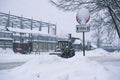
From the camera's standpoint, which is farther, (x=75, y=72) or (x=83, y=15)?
(x=83, y=15)

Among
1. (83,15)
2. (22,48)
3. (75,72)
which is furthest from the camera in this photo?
(22,48)

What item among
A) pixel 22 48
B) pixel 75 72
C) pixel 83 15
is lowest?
pixel 75 72

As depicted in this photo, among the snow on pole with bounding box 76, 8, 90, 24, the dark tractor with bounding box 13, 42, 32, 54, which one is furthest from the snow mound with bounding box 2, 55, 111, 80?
the dark tractor with bounding box 13, 42, 32, 54

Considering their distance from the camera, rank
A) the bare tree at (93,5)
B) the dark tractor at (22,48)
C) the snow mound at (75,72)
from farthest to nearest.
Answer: the dark tractor at (22,48)
the bare tree at (93,5)
the snow mound at (75,72)

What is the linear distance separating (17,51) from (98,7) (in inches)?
1258

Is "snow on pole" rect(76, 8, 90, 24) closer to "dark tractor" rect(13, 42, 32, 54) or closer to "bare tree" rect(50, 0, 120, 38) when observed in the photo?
"bare tree" rect(50, 0, 120, 38)

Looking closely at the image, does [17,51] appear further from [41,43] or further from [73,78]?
[73,78]

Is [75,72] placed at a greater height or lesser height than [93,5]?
lesser

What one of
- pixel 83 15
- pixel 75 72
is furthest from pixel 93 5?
pixel 75 72

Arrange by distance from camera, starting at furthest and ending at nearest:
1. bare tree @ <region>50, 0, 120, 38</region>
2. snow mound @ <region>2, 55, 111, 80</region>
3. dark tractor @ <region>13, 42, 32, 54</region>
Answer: dark tractor @ <region>13, 42, 32, 54</region>
bare tree @ <region>50, 0, 120, 38</region>
snow mound @ <region>2, 55, 111, 80</region>

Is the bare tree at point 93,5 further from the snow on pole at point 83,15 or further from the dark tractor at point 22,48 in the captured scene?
the dark tractor at point 22,48

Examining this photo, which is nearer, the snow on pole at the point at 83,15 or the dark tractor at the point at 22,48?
the snow on pole at the point at 83,15

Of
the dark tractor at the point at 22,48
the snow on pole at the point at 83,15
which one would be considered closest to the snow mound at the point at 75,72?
the snow on pole at the point at 83,15

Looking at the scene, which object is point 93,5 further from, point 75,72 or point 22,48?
point 22,48
